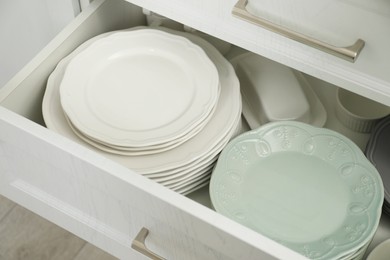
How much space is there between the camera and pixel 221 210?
0.89 metres

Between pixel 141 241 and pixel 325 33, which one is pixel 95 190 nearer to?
pixel 141 241

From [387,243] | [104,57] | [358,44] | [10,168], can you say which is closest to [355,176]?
[387,243]

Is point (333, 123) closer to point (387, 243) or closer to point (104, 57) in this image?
point (387, 243)

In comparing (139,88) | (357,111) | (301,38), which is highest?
(301,38)

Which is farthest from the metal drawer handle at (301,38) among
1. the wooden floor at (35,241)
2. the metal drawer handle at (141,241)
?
the wooden floor at (35,241)

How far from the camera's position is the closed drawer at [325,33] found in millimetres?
773

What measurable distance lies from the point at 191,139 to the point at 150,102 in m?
0.09

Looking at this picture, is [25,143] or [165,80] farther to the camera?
[165,80]

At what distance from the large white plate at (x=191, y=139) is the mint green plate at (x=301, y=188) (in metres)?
0.03

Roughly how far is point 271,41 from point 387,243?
32 centimetres

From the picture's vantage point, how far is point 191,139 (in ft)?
3.06

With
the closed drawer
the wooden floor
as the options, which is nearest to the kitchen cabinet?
the closed drawer

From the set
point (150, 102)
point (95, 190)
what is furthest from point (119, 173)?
point (150, 102)

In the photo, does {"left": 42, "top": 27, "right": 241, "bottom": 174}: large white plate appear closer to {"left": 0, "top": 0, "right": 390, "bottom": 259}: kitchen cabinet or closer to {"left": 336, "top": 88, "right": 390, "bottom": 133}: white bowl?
{"left": 0, "top": 0, "right": 390, "bottom": 259}: kitchen cabinet
